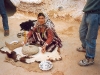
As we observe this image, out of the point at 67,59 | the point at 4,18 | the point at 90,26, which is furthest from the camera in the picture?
the point at 4,18

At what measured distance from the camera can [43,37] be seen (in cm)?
323

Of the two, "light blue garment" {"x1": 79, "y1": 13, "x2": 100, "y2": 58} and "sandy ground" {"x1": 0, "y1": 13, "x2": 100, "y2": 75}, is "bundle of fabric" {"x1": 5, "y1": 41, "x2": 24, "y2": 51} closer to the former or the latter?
"sandy ground" {"x1": 0, "y1": 13, "x2": 100, "y2": 75}

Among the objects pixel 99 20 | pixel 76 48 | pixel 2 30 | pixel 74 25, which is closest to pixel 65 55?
pixel 76 48

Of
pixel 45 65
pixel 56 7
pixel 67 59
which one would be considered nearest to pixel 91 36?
pixel 67 59

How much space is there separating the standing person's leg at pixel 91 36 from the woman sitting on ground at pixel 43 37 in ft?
2.07

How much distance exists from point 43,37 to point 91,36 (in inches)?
39.3

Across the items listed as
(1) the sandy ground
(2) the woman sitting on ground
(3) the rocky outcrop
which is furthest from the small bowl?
(3) the rocky outcrop

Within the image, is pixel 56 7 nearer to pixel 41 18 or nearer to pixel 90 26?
pixel 41 18

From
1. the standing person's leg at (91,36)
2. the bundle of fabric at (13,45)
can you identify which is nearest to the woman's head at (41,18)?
the bundle of fabric at (13,45)

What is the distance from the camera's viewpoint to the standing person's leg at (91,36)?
2410 mm

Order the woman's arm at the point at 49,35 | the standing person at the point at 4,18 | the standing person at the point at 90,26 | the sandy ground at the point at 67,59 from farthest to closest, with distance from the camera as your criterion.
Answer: the standing person at the point at 4,18
the woman's arm at the point at 49,35
the sandy ground at the point at 67,59
the standing person at the point at 90,26

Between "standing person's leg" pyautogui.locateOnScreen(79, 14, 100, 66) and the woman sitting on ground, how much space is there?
630 millimetres

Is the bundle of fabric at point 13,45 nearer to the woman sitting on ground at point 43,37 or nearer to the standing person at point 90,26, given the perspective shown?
the woman sitting on ground at point 43,37

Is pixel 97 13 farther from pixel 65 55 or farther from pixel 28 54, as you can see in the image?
pixel 28 54
